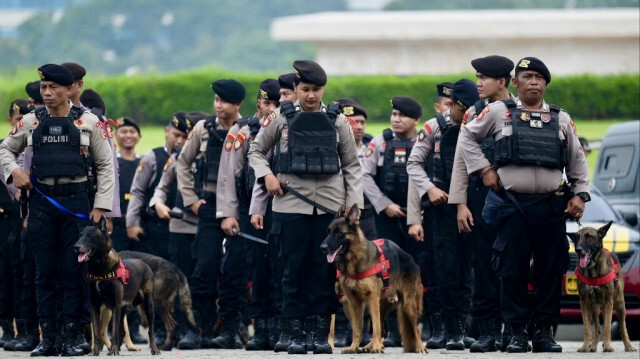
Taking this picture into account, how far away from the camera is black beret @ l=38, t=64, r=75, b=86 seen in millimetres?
12805

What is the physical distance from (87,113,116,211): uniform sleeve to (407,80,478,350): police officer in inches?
115

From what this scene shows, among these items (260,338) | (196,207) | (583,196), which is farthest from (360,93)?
(583,196)

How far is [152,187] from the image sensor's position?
17.5m

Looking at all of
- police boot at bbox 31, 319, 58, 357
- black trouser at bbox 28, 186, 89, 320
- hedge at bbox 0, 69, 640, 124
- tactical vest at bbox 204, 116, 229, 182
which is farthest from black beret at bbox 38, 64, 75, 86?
hedge at bbox 0, 69, 640, 124

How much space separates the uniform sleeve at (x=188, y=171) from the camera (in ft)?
51.2

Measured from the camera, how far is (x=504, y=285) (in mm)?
12664

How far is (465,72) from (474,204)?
21242 millimetres

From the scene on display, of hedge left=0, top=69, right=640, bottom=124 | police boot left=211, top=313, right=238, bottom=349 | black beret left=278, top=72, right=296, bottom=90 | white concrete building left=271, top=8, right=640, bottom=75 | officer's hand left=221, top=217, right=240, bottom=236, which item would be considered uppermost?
white concrete building left=271, top=8, right=640, bottom=75

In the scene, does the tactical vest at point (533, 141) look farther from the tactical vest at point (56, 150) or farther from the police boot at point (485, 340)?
the tactical vest at point (56, 150)

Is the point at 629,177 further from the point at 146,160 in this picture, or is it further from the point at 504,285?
the point at 504,285

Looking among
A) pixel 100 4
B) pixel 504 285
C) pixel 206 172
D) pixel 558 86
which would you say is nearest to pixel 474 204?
pixel 504 285

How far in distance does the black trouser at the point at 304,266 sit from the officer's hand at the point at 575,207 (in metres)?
1.92

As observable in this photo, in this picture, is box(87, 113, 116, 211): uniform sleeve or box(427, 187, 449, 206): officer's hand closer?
box(87, 113, 116, 211): uniform sleeve

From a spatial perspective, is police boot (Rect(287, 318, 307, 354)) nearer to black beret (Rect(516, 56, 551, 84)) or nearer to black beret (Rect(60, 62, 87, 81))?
black beret (Rect(516, 56, 551, 84))
